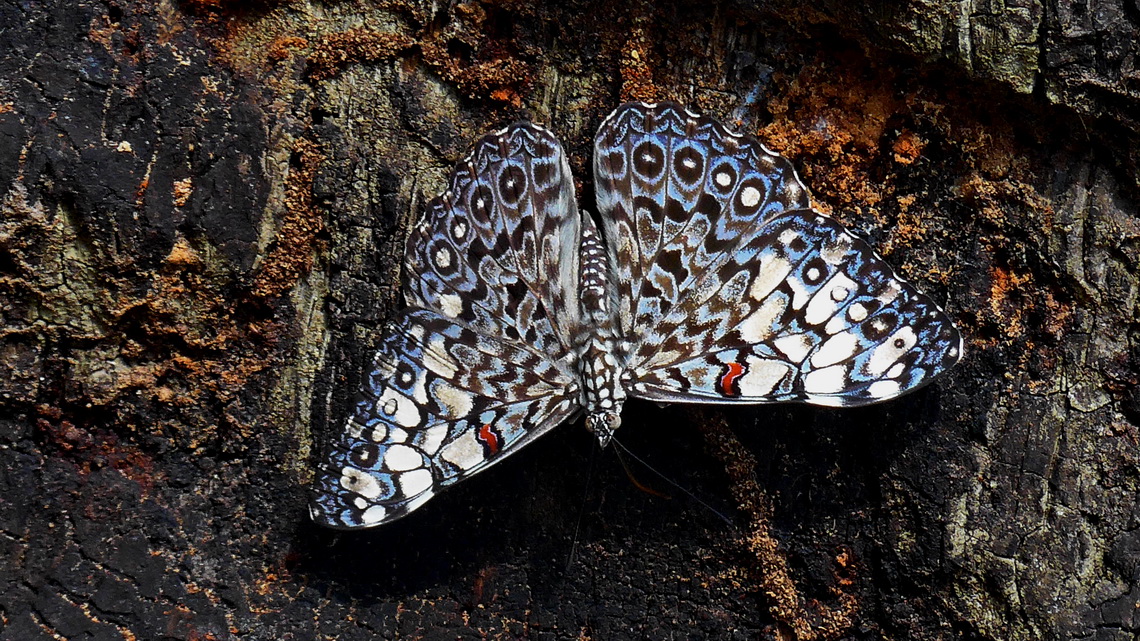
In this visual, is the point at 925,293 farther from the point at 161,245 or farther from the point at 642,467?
the point at 161,245

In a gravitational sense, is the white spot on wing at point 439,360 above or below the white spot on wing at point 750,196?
below

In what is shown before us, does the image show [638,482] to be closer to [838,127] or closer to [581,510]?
[581,510]

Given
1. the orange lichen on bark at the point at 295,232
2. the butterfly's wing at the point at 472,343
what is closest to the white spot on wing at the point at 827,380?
the butterfly's wing at the point at 472,343

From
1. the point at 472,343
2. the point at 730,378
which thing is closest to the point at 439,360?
the point at 472,343

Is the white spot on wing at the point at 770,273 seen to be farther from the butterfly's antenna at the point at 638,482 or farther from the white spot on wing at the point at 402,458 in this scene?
the white spot on wing at the point at 402,458

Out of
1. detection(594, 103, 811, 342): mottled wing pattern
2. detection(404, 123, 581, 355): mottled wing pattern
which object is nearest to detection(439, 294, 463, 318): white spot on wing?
detection(404, 123, 581, 355): mottled wing pattern

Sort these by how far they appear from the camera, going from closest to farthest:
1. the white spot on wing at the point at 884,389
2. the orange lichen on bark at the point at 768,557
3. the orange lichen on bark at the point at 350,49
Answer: the white spot on wing at the point at 884,389, the orange lichen on bark at the point at 350,49, the orange lichen on bark at the point at 768,557

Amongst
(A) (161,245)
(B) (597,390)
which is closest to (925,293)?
(B) (597,390)
